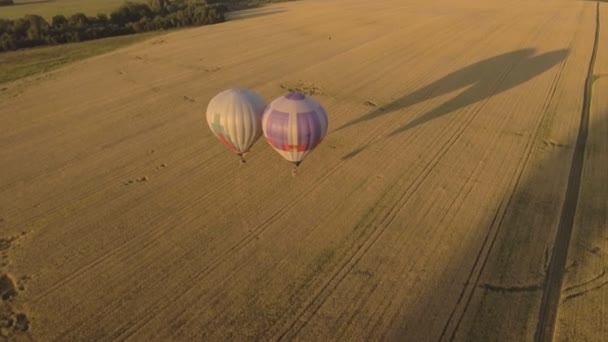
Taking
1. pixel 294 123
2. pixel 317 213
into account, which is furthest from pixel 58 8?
pixel 317 213

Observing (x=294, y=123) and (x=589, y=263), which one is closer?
(x=589, y=263)

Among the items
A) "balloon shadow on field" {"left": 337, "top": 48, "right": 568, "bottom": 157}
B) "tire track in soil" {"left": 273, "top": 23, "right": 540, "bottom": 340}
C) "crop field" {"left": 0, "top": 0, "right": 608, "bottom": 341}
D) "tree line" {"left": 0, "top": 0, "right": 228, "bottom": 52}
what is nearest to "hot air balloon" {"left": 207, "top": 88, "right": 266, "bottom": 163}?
"crop field" {"left": 0, "top": 0, "right": 608, "bottom": 341}

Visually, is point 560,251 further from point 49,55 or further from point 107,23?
point 107,23

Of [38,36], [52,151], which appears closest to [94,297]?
[52,151]

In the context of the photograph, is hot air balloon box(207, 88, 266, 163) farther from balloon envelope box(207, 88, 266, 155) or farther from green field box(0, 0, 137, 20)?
green field box(0, 0, 137, 20)

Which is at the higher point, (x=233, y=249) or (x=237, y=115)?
(x=237, y=115)

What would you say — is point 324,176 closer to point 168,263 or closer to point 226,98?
point 226,98

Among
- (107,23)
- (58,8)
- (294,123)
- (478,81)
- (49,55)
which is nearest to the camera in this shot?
(294,123)
